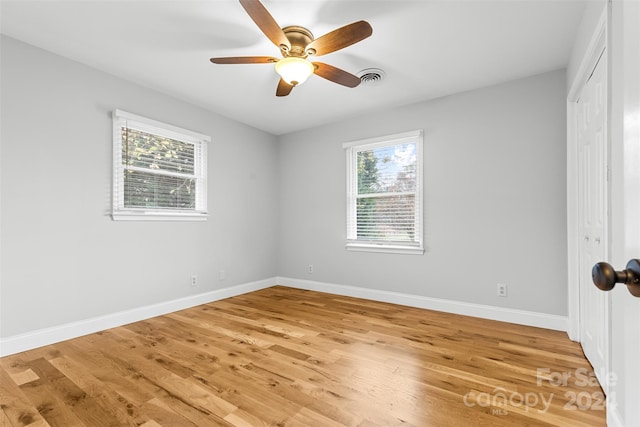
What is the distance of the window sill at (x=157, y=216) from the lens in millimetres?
3133

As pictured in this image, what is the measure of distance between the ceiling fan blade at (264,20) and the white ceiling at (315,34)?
217 mm

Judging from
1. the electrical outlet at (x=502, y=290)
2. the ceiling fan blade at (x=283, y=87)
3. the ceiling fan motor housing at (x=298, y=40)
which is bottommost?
the electrical outlet at (x=502, y=290)

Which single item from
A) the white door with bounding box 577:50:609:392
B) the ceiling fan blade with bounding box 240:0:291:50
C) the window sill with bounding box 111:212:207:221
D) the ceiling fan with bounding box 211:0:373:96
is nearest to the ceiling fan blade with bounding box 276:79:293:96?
the ceiling fan with bounding box 211:0:373:96

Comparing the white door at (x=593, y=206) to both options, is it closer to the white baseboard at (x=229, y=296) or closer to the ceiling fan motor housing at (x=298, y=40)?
the white baseboard at (x=229, y=296)

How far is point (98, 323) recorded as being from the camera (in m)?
2.93

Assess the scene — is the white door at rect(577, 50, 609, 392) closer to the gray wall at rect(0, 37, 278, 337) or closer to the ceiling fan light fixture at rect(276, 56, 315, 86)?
the ceiling fan light fixture at rect(276, 56, 315, 86)

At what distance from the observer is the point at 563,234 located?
2.94m

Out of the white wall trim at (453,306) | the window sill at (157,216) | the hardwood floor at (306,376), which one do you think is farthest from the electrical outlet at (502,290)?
the window sill at (157,216)

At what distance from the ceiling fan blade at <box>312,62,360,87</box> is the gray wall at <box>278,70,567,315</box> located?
1.53 metres

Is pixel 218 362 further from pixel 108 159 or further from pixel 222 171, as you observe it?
pixel 222 171

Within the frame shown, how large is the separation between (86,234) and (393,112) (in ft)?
12.1

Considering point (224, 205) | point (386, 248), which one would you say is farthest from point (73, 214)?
point (386, 248)

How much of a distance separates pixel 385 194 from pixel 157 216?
2787 mm

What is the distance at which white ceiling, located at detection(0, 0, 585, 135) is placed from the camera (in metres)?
2.14
